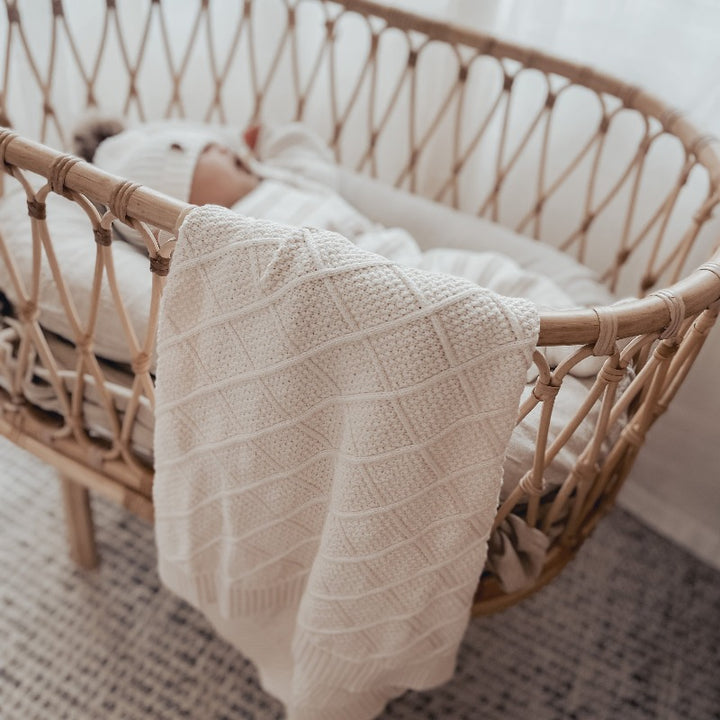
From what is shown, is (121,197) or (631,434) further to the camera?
(631,434)

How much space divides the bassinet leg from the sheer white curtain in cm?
86

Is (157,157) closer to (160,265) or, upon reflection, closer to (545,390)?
(160,265)

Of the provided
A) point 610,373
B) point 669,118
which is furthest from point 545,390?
point 669,118

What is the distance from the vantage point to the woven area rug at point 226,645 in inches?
39.1

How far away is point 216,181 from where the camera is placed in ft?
3.37

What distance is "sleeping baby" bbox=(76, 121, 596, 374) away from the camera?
3.09ft

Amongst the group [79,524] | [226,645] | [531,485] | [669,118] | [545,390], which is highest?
[669,118]

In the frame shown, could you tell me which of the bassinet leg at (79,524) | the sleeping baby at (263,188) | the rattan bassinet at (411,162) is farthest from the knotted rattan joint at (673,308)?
the bassinet leg at (79,524)

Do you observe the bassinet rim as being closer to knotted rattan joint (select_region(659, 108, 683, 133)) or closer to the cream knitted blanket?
the cream knitted blanket

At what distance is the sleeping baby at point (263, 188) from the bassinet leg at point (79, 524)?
409 millimetres

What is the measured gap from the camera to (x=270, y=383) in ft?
1.95

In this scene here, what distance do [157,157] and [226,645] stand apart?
2.20ft

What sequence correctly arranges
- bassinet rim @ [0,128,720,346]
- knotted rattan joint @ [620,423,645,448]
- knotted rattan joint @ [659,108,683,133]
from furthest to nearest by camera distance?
knotted rattan joint @ [659,108,683,133] → knotted rattan joint @ [620,423,645,448] → bassinet rim @ [0,128,720,346]

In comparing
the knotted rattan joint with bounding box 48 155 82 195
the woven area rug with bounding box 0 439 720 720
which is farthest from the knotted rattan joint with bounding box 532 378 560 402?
the woven area rug with bounding box 0 439 720 720
